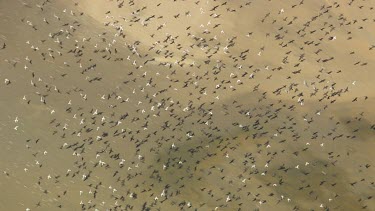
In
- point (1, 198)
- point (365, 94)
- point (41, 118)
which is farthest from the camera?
point (365, 94)

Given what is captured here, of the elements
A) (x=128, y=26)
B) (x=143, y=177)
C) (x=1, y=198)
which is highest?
(x=128, y=26)

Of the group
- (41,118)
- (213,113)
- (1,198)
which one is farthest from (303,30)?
(1,198)

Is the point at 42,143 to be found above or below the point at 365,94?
above

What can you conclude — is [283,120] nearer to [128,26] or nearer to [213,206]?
[213,206]

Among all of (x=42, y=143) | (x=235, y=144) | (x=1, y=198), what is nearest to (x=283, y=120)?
(x=235, y=144)

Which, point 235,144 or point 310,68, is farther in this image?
point 310,68

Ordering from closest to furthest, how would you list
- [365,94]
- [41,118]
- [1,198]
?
[1,198], [41,118], [365,94]
